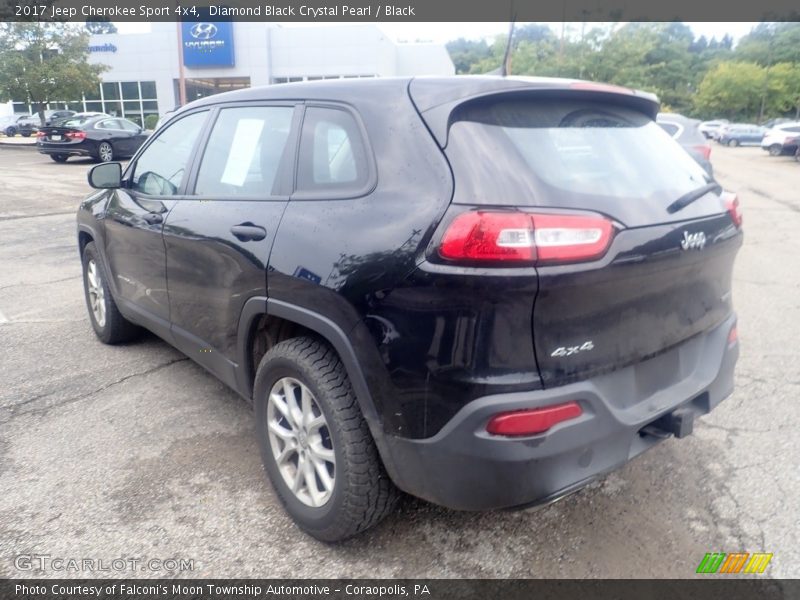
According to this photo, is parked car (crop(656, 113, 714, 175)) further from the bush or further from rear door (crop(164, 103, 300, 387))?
the bush

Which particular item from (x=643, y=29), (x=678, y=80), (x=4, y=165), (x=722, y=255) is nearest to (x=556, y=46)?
(x=643, y=29)

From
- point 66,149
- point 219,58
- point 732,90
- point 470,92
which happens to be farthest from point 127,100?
point 732,90

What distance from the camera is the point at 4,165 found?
19.3 m

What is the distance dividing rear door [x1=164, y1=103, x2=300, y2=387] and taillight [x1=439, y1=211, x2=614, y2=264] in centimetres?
94

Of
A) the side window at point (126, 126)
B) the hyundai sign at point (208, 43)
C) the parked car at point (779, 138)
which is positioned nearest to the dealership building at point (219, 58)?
the hyundai sign at point (208, 43)

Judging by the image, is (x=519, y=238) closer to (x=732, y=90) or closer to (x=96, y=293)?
(x=96, y=293)

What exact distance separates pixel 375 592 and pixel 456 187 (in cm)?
148

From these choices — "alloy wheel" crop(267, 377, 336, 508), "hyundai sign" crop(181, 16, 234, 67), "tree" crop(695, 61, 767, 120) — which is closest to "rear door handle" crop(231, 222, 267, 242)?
"alloy wheel" crop(267, 377, 336, 508)

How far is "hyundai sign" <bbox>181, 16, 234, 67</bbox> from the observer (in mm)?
35688

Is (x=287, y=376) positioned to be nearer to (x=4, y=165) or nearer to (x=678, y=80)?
(x=4, y=165)

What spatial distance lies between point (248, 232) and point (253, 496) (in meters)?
1.18

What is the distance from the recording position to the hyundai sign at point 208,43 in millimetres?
35688

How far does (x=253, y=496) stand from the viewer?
2.92m

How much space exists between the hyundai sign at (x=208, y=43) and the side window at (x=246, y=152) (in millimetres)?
36130
